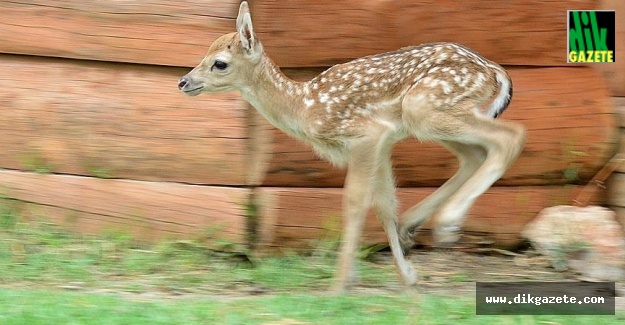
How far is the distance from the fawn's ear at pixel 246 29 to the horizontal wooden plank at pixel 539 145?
2.55 feet

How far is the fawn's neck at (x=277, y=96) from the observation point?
7.62 metres

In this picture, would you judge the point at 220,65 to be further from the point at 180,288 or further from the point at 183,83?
the point at 180,288

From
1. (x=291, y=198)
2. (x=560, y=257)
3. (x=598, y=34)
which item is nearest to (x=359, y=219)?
(x=291, y=198)

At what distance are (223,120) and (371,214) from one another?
1.45m

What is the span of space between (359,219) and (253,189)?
1129 mm

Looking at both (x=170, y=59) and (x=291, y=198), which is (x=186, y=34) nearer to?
(x=170, y=59)

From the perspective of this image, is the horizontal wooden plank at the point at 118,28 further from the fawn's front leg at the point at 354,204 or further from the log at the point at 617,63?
the log at the point at 617,63

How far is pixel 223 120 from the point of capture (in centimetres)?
813

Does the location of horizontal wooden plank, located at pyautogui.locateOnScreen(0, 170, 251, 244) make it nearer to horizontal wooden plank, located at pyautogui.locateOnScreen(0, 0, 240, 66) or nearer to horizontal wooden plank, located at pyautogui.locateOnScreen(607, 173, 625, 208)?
horizontal wooden plank, located at pyautogui.locateOnScreen(0, 0, 240, 66)

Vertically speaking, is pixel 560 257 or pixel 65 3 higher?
pixel 65 3

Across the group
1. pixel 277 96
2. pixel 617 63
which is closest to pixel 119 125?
pixel 277 96

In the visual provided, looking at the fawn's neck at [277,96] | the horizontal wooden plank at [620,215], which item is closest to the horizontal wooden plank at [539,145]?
the horizontal wooden plank at [620,215]

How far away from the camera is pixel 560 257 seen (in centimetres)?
804

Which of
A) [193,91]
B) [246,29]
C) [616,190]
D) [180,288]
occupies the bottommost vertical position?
[180,288]
